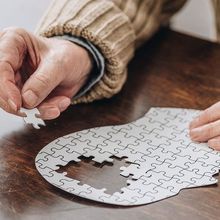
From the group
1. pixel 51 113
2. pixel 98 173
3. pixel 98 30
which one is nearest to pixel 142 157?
pixel 98 173

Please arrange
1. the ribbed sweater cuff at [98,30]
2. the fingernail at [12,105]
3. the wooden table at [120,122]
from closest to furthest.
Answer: the wooden table at [120,122]
the fingernail at [12,105]
the ribbed sweater cuff at [98,30]

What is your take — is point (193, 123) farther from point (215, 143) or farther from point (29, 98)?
point (29, 98)

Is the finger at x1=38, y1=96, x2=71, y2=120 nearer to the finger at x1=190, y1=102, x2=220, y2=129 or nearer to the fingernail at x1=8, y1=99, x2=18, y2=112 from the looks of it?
the fingernail at x1=8, y1=99, x2=18, y2=112

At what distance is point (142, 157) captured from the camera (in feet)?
3.14

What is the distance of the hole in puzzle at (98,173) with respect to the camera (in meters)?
0.90

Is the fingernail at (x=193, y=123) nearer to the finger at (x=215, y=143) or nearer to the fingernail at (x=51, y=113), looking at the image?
the finger at (x=215, y=143)

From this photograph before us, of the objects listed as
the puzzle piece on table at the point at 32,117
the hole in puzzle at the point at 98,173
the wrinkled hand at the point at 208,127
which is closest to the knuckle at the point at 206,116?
the wrinkled hand at the point at 208,127

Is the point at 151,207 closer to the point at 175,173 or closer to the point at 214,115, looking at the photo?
the point at 175,173

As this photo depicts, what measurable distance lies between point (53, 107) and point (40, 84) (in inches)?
2.2

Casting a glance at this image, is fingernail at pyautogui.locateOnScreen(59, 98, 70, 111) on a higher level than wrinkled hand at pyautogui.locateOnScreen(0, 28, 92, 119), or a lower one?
lower

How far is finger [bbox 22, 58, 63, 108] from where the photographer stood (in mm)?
977

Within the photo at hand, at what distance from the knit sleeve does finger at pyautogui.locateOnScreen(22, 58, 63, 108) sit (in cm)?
13

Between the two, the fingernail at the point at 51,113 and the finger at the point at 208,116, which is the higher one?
the fingernail at the point at 51,113

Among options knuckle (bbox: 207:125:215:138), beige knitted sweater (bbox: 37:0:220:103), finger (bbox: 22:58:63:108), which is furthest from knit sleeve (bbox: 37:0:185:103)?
knuckle (bbox: 207:125:215:138)
